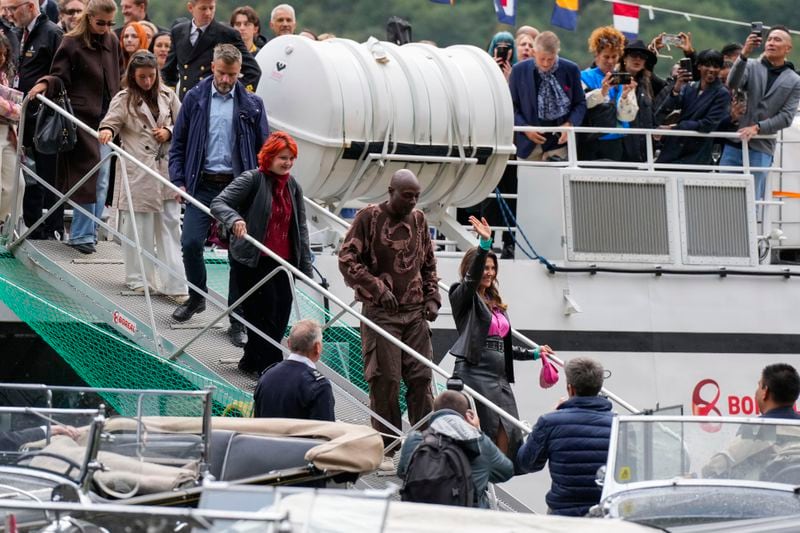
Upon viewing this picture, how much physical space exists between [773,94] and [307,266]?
553 cm

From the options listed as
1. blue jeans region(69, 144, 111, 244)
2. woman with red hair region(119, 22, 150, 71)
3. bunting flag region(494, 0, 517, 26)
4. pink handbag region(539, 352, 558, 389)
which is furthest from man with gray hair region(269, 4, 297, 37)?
pink handbag region(539, 352, 558, 389)

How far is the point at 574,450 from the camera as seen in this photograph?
27.9ft

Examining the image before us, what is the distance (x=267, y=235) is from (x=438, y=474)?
299cm

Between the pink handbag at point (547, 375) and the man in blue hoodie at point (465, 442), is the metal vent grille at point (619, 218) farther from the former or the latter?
the man in blue hoodie at point (465, 442)

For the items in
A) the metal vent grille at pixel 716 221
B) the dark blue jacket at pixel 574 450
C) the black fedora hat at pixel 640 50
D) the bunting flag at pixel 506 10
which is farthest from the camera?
the bunting flag at pixel 506 10

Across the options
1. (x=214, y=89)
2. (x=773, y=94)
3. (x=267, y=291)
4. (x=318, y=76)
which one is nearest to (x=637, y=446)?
(x=267, y=291)

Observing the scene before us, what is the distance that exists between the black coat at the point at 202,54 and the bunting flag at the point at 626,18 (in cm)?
619

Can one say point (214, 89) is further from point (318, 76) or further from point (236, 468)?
→ point (236, 468)

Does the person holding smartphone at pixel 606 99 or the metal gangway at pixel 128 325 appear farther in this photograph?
the person holding smartphone at pixel 606 99

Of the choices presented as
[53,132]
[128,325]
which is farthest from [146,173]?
[128,325]

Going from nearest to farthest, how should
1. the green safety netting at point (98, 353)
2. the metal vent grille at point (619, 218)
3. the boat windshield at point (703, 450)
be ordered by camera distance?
the boat windshield at point (703, 450)
the green safety netting at point (98, 353)
the metal vent grille at point (619, 218)

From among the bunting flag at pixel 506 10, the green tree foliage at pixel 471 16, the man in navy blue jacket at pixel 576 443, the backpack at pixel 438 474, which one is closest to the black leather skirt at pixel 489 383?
the man in navy blue jacket at pixel 576 443

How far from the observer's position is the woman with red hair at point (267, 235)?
10.4 meters

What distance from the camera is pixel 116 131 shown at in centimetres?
1133
